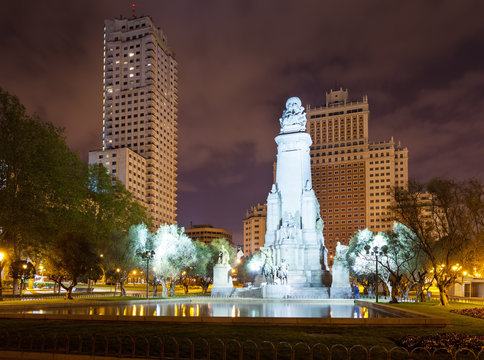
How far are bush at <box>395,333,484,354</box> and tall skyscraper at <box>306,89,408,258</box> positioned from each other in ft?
445

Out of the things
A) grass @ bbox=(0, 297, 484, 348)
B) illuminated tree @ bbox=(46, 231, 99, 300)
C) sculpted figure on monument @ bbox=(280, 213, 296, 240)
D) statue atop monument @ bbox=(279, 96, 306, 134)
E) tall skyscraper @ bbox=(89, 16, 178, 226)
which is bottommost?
grass @ bbox=(0, 297, 484, 348)

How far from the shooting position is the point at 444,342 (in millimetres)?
13828

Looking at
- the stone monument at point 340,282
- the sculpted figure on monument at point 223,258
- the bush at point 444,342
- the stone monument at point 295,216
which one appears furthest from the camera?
the stone monument at point 295,216

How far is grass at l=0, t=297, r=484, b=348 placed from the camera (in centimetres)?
1505

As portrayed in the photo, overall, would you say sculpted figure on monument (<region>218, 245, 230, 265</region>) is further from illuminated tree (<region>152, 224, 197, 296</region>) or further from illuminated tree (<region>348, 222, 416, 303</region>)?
illuminated tree (<region>348, 222, 416, 303</region>)

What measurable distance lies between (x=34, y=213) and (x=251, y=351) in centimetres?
3405

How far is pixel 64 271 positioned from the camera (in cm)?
3809

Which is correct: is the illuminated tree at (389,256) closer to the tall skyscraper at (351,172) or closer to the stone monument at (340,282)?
the stone monument at (340,282)

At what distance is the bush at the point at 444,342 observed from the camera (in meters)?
13.2

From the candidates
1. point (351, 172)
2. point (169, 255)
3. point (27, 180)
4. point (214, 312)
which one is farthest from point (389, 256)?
point (351, 172)

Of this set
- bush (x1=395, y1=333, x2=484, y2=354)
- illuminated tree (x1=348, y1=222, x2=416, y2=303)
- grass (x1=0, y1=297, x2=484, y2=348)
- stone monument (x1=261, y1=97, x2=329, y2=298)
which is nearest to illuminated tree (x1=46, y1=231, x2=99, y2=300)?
grass (x1=0, y1=297, x2=484, y2=348)

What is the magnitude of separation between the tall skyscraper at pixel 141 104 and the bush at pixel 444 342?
12332cm

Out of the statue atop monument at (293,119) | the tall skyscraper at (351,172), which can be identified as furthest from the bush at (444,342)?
the tall skyscraper at (351,172)

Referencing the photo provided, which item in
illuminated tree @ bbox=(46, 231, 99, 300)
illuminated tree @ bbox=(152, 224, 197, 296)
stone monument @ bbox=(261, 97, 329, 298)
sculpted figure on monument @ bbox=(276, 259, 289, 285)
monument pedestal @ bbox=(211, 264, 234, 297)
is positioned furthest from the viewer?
stone monument @ bbox=(261, 97, 329, 298)
